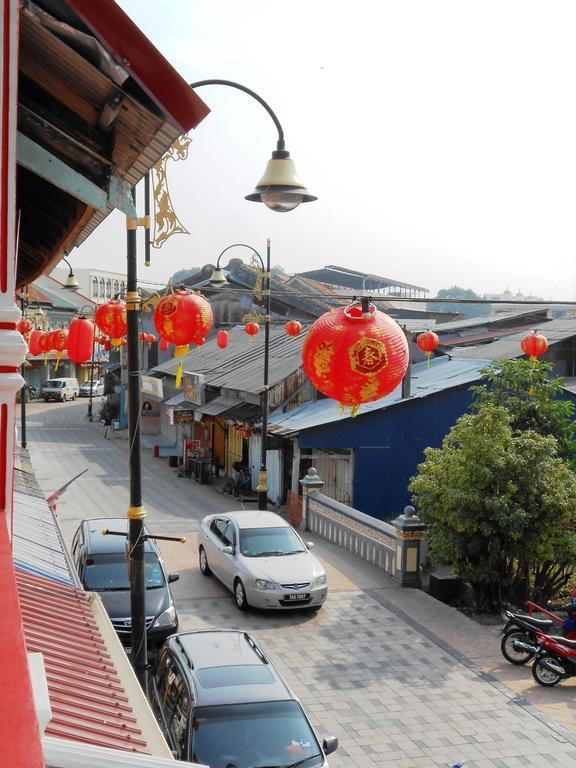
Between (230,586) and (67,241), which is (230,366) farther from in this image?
(67,241)

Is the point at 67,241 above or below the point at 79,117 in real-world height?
below

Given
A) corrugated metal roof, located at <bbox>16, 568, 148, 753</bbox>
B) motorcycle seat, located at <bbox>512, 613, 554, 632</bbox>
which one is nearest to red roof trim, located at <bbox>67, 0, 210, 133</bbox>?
corrugated metal roof, located at <bbox>16, 568, 148, 753</bbox>

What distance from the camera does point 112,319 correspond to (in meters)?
15.9

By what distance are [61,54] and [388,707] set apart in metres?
10.3

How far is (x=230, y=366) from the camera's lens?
32.5 metres

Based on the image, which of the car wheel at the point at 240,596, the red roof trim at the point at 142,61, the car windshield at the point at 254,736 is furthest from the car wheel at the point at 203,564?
the red roof trim at the point at 142,61

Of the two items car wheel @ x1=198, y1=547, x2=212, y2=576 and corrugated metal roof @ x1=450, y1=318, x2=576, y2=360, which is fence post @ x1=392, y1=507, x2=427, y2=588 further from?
corrugated metal roof @ x1=450, y1=318, x2=576, y2=360

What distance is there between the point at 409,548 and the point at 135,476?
9.23 meters

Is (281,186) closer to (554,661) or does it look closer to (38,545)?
(38,545)

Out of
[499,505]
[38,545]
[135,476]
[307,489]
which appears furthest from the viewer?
[307,489]

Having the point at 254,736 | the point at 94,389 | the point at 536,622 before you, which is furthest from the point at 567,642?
the point at 94,389

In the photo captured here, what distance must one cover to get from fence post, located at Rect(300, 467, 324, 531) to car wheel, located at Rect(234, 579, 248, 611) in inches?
265

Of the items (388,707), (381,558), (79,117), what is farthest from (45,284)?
(79,117)

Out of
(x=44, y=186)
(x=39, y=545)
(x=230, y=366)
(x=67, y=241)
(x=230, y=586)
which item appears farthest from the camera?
(x=230, y=366)
